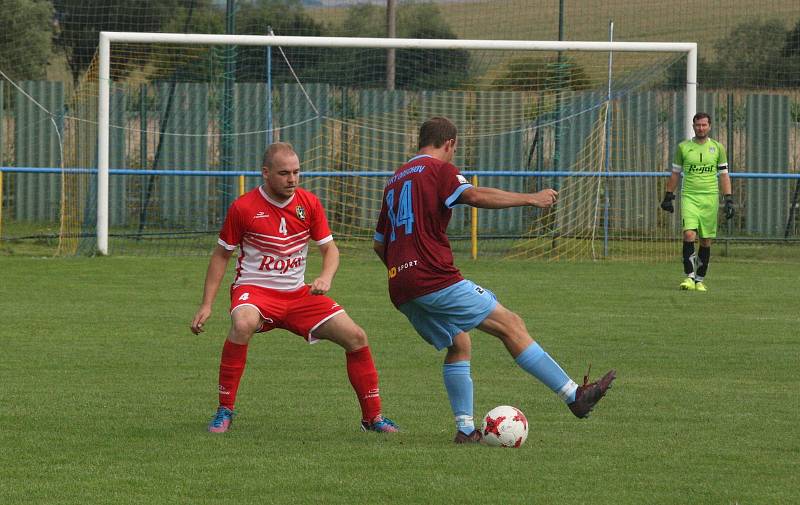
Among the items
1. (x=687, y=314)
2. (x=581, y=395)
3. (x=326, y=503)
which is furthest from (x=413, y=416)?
(x=687, y=314)

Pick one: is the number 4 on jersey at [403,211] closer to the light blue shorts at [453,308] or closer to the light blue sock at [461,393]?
the light blue shorts at [453,308]

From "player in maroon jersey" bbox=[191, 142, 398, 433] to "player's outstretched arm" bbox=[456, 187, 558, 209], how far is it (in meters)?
1.04

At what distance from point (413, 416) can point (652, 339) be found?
4066 millimetres

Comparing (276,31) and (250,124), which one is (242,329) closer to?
(250,124)

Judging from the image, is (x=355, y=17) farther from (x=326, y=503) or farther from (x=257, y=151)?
(x=326, y=503)

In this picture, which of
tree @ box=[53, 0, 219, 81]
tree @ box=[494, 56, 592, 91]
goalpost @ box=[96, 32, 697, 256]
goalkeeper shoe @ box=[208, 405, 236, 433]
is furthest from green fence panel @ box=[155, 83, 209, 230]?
goalkeeper shoe @ box=[208, 405, 236, 433]

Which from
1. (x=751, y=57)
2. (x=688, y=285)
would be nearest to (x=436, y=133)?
(x=688, y=285)

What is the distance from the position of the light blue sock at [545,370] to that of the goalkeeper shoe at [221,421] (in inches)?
60.6

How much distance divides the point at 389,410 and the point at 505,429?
1.28 metres

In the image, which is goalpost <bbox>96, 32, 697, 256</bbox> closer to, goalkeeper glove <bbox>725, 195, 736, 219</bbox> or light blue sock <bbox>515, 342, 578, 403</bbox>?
goalkeeper glove <bbox>725, 195, 736, 219</bbox>

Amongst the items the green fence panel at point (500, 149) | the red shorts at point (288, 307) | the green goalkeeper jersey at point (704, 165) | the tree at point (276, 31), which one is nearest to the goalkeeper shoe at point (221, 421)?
the red shorts at point (288, 307)

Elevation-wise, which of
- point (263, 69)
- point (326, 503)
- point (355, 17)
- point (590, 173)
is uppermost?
point (355, 17)

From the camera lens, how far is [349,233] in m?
20.8

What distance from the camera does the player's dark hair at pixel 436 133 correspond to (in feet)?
22.2
